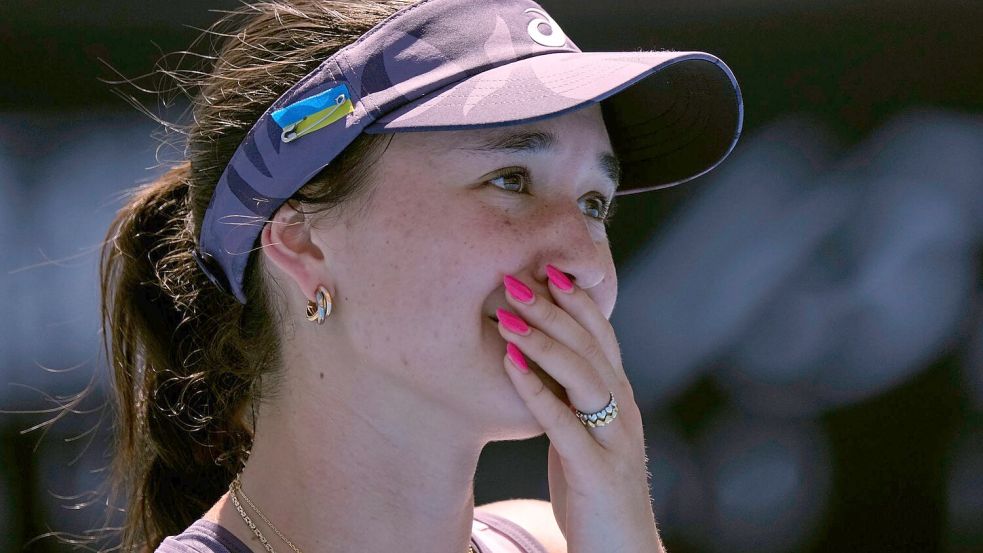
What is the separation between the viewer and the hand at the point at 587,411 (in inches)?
59.6

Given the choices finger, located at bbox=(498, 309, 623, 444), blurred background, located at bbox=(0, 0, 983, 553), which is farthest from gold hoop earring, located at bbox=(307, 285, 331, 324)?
blurred background, located at bbox=(0, 0, 983, 553)

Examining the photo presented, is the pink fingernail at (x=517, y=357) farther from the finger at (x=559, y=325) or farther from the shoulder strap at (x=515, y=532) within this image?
the shoulder strap at (x=515, y=532)

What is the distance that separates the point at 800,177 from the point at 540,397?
7.35ft

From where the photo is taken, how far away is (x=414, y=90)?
154cm

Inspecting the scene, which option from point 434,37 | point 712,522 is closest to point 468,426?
point 434,37

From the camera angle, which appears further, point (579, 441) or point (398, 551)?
point (398, 551)

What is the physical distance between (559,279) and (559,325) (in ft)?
0.23

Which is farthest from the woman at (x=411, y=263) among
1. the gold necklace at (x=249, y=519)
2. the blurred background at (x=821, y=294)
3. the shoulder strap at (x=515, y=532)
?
the blurred background at (x=821, y=294)

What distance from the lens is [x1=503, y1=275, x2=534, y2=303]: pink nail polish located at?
1.49m

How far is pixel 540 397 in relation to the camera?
1515mm

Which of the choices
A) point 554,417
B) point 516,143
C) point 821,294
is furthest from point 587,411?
point 821,294

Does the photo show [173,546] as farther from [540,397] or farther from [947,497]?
[947,497]

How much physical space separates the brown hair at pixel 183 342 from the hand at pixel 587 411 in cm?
52

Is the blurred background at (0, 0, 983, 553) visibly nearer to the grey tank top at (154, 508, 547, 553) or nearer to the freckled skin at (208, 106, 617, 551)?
the grey tank top at (154, 508, 547, 553)
